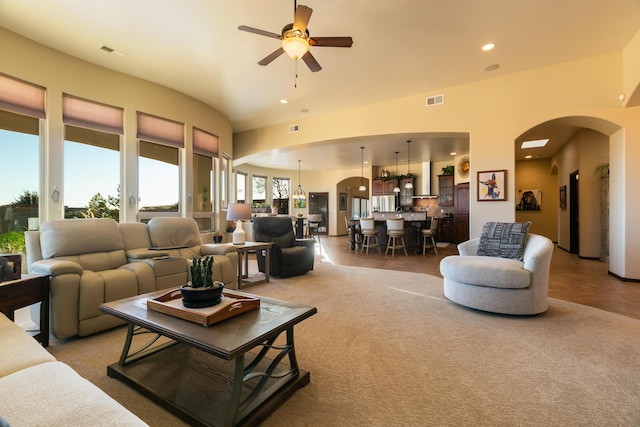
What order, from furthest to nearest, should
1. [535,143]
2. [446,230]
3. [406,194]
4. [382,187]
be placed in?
[382,187] < [406,194] < [446,230] < [535,143]

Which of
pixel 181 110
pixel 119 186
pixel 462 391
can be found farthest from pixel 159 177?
pixel 462 391

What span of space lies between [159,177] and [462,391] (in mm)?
5289

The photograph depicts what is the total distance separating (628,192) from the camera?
4160 mm

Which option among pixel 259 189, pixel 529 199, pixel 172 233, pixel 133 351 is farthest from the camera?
pixel 259 189

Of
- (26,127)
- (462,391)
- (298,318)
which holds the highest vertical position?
(26,127)

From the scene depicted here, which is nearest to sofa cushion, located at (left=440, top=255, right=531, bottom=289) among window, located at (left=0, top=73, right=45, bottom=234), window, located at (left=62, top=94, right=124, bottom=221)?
window, located at (left=62, top=94, right=124, bottom=221)

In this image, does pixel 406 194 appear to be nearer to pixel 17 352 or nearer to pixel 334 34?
pixel 334 34

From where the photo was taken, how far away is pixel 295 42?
2629 mm

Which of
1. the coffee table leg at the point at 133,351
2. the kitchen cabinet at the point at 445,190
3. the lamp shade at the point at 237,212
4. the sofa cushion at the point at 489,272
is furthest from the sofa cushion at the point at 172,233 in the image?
the kitchen cabinet at the point at 445,190

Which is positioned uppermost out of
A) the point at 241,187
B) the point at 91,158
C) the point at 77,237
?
the point at 241,187

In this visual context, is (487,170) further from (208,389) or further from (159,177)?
(159,177)

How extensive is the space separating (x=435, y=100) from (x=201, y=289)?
4989 mm

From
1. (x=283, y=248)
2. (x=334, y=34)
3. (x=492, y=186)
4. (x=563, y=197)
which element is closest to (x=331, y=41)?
(x=334, y=34)

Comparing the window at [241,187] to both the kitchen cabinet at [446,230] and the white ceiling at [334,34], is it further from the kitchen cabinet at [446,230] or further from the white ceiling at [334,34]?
the kitchen cabinet at [446,230]
